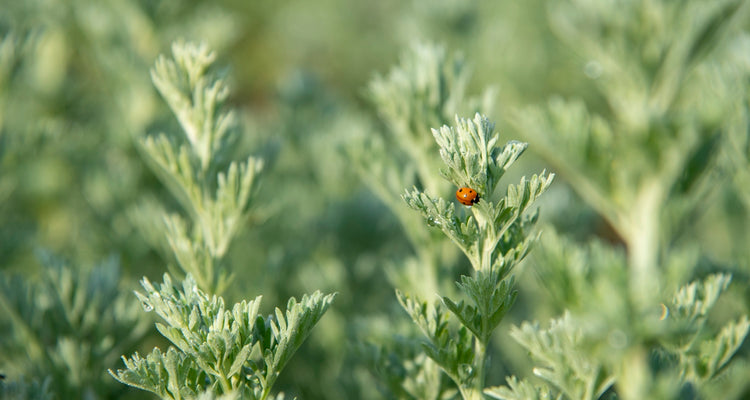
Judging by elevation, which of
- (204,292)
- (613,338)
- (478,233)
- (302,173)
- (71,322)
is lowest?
(613,338)

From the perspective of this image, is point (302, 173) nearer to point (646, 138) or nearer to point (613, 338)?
point (646, 138)

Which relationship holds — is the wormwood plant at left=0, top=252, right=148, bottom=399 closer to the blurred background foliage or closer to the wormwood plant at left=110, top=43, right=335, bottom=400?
the blurred background foliage

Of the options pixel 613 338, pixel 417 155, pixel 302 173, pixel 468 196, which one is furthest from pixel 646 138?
pixel 302 173

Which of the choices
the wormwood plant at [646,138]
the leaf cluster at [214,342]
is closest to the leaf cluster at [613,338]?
the wormwood plant at [646,138]

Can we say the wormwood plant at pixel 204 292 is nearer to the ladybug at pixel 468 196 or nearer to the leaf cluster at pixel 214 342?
the leaf cluster at pixel 214 342

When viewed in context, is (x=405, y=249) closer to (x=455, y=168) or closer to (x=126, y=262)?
(x=126, y=262)

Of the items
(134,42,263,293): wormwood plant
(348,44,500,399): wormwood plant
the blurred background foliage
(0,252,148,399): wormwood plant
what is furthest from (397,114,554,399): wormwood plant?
(0,252,148,399): wormwood plant

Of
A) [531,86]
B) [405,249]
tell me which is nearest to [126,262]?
[405,249]
